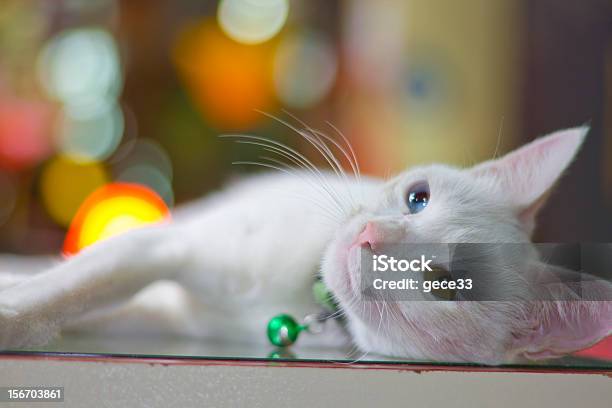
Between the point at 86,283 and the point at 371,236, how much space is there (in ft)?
0.91

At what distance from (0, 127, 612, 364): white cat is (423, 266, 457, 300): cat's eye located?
0.01 meters

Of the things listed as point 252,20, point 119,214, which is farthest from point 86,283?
point 252,20

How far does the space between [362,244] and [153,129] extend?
133 centimetres

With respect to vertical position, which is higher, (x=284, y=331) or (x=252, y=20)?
(x=252, y=20)

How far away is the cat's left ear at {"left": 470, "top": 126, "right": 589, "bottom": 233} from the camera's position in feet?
2.01

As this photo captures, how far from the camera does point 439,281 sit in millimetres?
524

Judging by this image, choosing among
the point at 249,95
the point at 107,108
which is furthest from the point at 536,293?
the point at 107,108

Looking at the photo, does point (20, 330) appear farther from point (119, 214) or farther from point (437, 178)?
point (119, 214)

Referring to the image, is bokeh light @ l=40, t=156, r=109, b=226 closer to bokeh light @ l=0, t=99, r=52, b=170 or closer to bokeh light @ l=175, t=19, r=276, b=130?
bokeh light @ l=0, t=99, r=52, b=170

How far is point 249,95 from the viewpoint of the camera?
1.55 m

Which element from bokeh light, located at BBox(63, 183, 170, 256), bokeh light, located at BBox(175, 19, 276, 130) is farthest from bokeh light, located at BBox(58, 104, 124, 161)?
bokeh light, located at BBox(175, 19, 276, 130)

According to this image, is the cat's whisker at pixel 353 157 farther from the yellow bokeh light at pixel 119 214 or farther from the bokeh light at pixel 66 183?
the bokeh light at pixel 66 183

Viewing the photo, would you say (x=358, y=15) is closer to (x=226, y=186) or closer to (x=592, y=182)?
(x=226, y=186)

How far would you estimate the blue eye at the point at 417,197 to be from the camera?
0.59 meters
